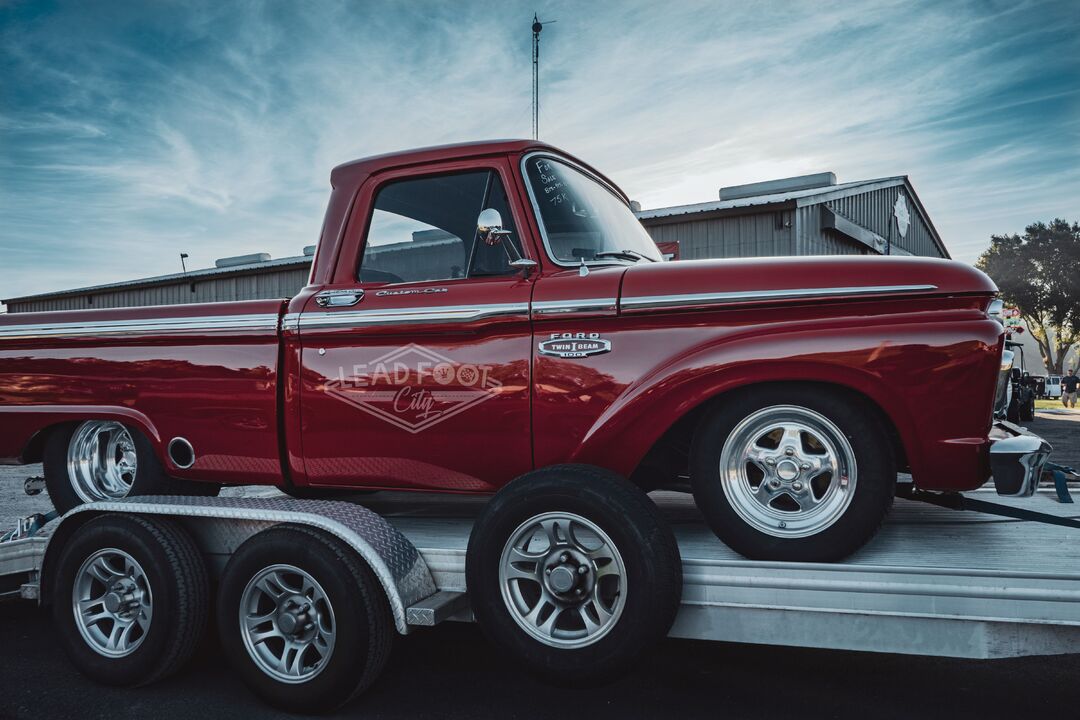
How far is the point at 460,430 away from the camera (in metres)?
3.21

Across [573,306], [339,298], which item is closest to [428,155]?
[339,298]

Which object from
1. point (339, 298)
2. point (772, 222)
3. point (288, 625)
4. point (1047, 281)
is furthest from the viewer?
point (1047, 281)

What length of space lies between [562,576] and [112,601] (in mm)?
2037

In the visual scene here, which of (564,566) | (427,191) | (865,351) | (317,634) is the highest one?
(427,191)

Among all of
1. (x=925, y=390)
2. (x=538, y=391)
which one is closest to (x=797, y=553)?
(x=925, y=390)

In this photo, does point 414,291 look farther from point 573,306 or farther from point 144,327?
point 144,327

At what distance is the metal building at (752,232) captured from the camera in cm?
1590

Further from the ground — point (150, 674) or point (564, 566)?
point (564, 566)

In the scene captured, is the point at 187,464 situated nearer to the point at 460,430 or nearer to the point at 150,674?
the point at 150,674

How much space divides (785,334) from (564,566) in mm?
1129

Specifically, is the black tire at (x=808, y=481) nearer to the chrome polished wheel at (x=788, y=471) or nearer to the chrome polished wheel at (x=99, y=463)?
the chrome polished wheel at (x=788, y=471)

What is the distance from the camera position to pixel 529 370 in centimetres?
311

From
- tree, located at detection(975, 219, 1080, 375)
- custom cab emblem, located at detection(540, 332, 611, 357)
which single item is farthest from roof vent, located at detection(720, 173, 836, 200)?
tree, located at detection(975, 219, 1080, 375)

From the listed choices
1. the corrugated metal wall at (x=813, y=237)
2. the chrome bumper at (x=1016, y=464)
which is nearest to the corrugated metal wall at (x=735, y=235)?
the corrugated metal wall at (x=813, y=237)
